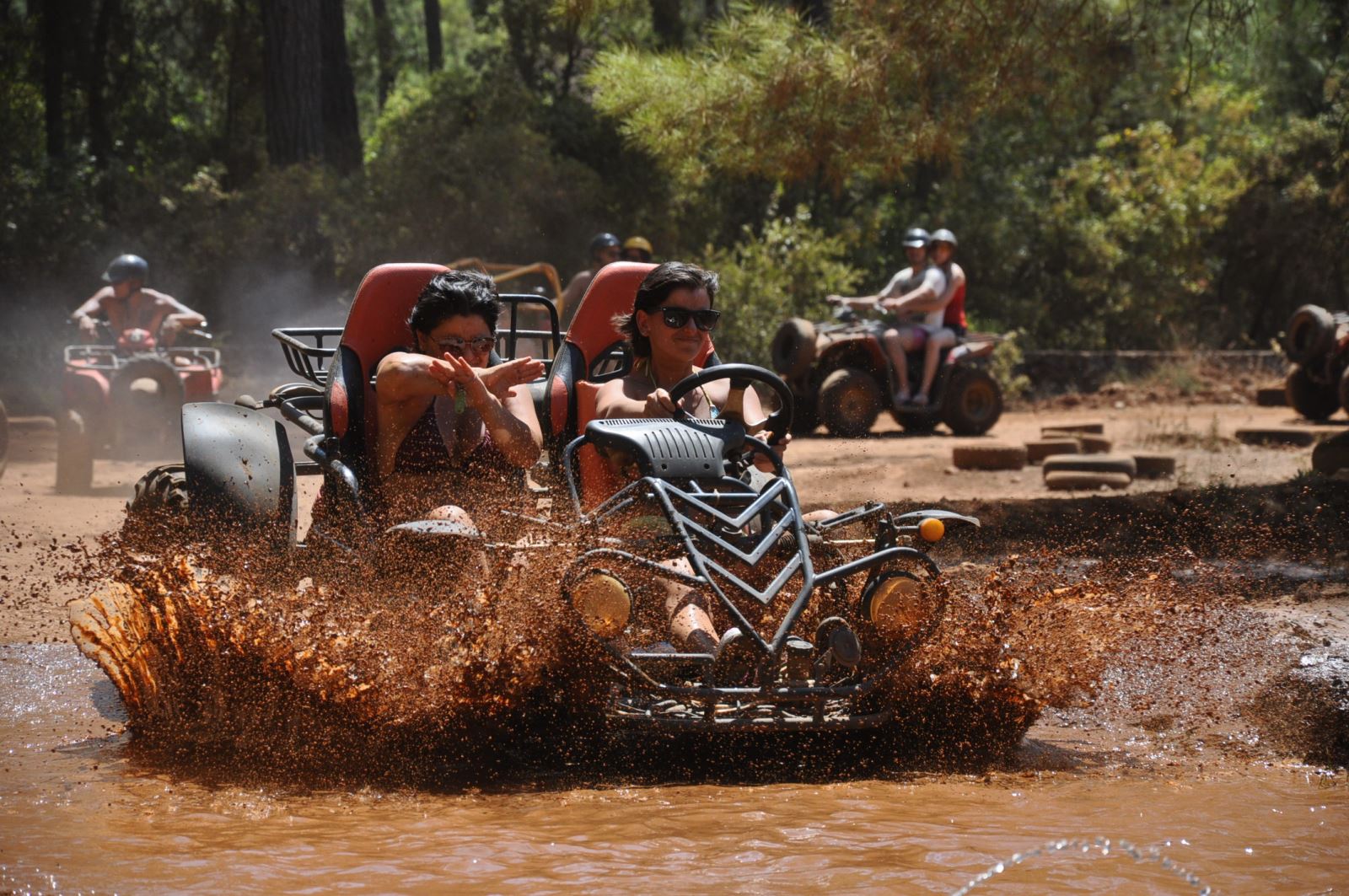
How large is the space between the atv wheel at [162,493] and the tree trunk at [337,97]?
13336 mm

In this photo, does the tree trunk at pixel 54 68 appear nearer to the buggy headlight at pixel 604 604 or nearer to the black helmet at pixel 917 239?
the black helmet at pixel 917 239

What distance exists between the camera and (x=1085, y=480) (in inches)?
397

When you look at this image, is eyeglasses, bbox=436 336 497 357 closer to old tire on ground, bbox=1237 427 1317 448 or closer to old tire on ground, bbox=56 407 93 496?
old tire on ground, bbox=56 407 93 496

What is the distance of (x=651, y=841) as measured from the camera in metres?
3.59

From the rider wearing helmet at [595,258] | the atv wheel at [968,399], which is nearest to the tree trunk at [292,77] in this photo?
the rider wearing helmet at [595,258]

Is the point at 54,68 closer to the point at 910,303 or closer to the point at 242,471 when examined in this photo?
the point at 910,303

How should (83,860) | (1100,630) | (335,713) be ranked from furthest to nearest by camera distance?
(1100,630) → (335,713) → (83,860)

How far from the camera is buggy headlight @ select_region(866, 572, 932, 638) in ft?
13.5

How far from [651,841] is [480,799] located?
1.90ft

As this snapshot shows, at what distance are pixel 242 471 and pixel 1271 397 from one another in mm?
13302

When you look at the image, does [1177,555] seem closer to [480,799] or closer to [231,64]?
[480,799]

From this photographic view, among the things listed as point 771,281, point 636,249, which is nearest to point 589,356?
point 636,249

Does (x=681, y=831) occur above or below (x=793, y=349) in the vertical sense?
below

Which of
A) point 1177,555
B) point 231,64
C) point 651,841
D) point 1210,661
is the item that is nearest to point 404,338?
point 651,841
